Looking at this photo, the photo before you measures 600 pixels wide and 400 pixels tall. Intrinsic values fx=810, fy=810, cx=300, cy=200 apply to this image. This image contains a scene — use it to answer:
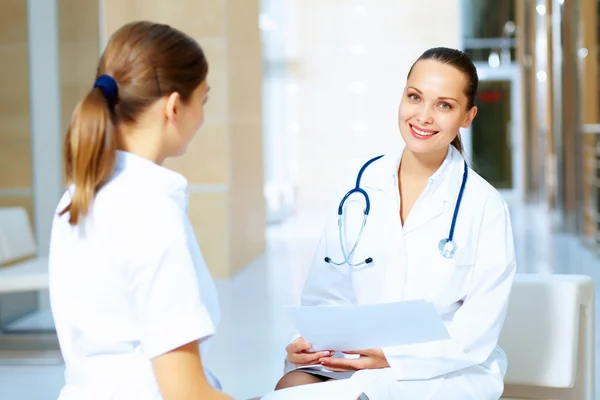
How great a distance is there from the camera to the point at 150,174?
1223 millimetres

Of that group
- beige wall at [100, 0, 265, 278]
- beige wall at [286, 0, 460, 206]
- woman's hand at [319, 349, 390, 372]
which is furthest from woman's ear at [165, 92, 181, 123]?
beige wall at [286, 0, 460, 206]

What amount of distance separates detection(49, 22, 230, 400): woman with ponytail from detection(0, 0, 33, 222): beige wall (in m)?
3.80

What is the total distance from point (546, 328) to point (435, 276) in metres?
0.39

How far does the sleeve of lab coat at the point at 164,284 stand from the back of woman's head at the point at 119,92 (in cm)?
11

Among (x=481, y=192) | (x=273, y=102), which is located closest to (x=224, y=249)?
(x=481, y=192)

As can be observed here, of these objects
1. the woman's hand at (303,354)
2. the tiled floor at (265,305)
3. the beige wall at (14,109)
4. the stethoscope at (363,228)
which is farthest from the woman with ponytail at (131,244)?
the beige wall at (14,109)

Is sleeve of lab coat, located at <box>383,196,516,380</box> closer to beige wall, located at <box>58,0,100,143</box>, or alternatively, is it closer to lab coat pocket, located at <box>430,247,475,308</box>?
lab coat pocket, located at <box>430,247,475,308</box>

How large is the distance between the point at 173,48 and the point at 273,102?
1177cm

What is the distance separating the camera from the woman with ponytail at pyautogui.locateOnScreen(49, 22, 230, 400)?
3.79 ft

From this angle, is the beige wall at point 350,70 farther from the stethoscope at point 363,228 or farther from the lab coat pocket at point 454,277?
the lab coat pocket at point 454,277

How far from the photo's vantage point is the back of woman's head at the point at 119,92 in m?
1.18

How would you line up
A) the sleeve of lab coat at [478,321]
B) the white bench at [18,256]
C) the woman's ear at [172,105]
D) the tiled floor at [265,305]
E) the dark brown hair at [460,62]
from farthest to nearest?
the white bench at [18,256] < the tiled floor at [265,305] < the dark brown hair at [460,62] < the sleeve of lab coat at [478,321] < the woman's ear at [172,105]

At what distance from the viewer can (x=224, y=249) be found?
6.15 meters

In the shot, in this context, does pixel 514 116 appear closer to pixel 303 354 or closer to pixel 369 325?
pixel 303 354
